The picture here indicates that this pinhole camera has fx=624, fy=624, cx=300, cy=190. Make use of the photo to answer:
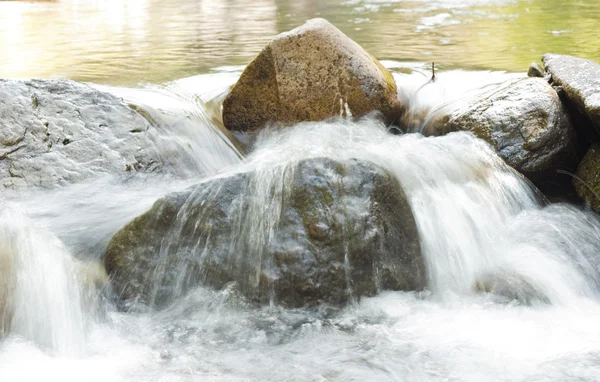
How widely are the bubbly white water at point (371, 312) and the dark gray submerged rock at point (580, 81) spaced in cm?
81

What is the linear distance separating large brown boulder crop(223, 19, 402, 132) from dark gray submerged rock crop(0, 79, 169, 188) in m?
1.16

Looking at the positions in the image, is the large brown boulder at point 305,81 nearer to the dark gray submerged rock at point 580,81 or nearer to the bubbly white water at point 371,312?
the bubbly white water at point 371,312

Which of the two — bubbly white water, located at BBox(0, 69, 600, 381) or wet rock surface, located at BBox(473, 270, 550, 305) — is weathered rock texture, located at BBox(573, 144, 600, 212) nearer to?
bubbly white water, located at BBox(0, 69, 600, 381)

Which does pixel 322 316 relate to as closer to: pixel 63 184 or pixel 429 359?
pixel 429 359

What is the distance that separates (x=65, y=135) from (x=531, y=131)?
154 inches

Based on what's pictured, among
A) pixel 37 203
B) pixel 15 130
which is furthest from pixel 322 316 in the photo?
pixel 15 130

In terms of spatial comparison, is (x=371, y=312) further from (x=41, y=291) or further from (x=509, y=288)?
(x=41, y=291)

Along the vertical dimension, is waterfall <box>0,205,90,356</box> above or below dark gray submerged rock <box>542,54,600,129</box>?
below

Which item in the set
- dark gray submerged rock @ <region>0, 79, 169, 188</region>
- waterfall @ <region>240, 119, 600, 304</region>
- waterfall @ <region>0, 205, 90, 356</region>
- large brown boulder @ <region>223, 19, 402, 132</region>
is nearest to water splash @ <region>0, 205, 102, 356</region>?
waterfall @ <region>0, 205, 90, 356</region>

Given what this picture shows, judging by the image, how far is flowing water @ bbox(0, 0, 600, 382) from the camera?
3305 mm

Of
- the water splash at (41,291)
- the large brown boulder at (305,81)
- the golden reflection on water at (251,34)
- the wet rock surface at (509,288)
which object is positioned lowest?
the wet rock surface at (509,288)

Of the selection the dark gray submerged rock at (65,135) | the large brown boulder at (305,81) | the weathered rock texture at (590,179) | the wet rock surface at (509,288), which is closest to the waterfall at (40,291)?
the dark gray submerged rock at (65,135)

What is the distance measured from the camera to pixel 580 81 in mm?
5402

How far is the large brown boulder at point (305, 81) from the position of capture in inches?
240
